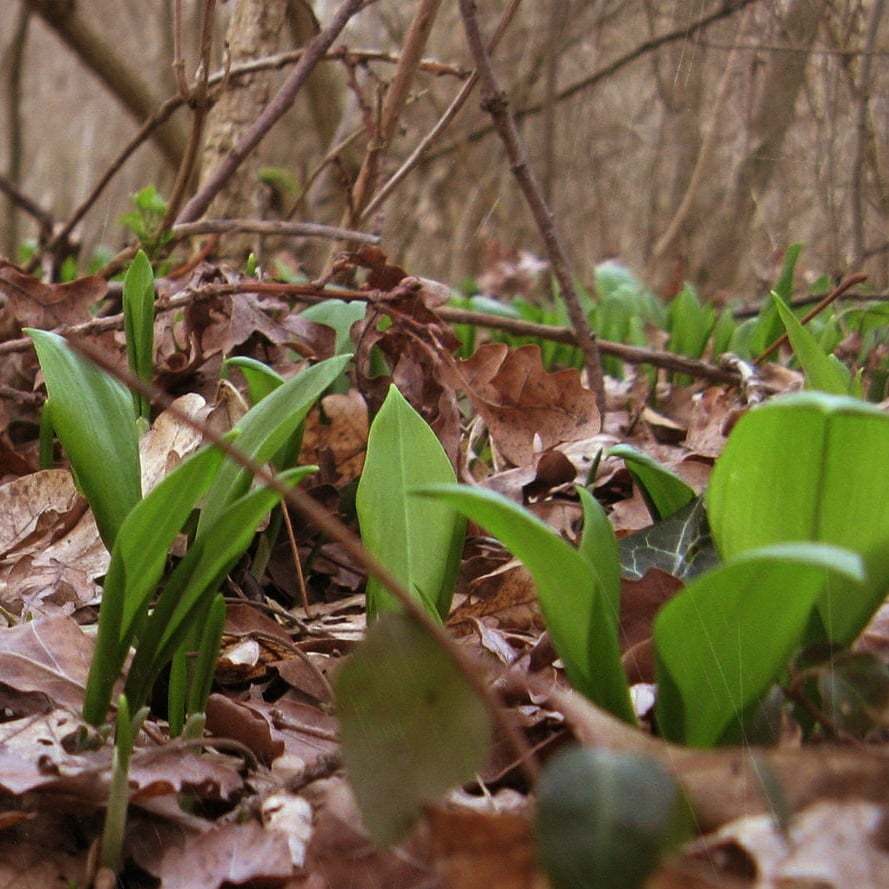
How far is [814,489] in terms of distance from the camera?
0.83 metres

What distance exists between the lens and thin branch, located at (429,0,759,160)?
2730mm

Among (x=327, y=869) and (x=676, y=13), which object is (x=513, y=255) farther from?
(x=327, y=869)

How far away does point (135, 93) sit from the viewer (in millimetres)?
6379

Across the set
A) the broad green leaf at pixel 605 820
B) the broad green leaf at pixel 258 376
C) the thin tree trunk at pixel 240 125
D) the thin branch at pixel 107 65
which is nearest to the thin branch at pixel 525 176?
the broad green leaf at pixel 258 376

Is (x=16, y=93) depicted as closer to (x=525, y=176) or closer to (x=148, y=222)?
(x=148, y=222)

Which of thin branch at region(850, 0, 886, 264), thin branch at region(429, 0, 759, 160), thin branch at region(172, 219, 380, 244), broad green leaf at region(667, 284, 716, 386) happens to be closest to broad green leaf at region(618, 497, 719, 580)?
thin branch at region(172, 219, 380, 244)

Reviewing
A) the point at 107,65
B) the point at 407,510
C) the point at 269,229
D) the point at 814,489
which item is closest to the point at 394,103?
the point at 269,229

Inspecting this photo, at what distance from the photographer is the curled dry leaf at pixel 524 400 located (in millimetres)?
1799

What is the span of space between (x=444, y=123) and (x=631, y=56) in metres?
2.48

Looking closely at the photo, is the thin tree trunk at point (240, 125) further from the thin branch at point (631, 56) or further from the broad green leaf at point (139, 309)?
the broad green leaf at point (139, 309)

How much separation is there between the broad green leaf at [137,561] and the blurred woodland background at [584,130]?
164 cm

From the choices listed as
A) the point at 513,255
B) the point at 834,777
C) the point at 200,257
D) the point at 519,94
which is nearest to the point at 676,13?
the point at 200,257

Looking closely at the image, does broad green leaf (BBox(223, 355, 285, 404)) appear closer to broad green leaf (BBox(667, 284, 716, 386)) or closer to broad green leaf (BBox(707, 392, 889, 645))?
broad green leaf (BBox(707, 392, 889, 645))

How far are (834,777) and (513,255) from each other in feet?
19.4
